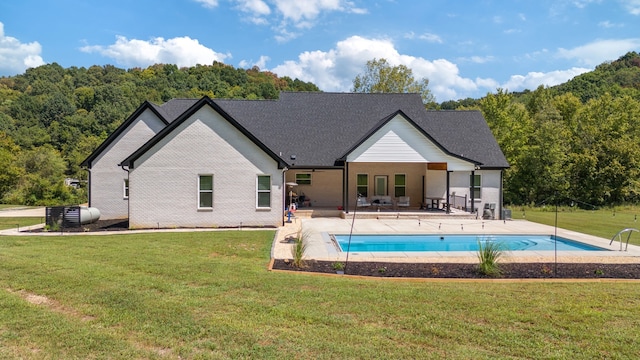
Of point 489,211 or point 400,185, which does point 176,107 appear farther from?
point 489,211

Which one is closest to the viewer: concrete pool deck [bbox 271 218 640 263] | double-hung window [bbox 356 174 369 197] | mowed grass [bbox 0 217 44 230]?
concrete pool deck [bbox 271 218 640 263]

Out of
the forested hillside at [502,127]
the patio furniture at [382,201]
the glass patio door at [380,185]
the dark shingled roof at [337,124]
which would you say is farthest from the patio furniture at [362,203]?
the forested hillside at [502,127]

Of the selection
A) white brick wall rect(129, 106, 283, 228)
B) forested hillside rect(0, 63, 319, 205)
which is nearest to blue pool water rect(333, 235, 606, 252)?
white brick wall rect(129, 106, 283, 228)

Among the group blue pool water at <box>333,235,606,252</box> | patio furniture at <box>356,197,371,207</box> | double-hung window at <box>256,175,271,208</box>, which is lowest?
blue pool water at <box>333,235,606,252</box>

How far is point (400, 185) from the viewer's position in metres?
25.8

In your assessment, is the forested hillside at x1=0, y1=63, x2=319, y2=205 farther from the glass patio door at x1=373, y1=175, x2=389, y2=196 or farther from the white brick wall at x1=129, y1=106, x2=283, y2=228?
the white brick wall at x1=129, y1=106, x2=283, y2=228

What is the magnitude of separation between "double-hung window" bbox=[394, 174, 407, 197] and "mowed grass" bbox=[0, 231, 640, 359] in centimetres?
1715

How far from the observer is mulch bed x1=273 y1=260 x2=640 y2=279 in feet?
31.5

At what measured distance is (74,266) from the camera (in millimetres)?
9008

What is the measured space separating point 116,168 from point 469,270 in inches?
759

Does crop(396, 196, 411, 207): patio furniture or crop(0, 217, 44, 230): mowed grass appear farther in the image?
crop(396, 196, 411, 207): patio furniture

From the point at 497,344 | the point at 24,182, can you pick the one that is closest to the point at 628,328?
the point at 497,344

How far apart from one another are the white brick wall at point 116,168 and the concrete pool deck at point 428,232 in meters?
9.93

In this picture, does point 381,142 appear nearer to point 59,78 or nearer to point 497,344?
point 497,344
